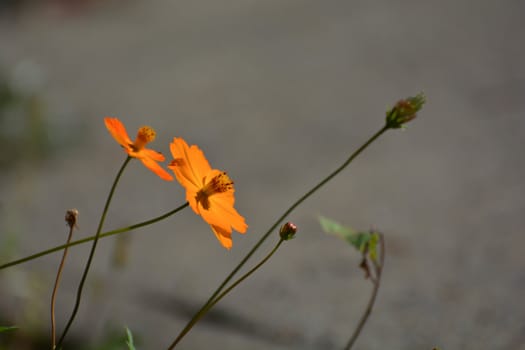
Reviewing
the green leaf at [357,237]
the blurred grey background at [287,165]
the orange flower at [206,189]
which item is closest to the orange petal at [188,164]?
the orange flower at [206,189]

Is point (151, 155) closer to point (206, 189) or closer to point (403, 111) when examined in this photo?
point (206, 189)

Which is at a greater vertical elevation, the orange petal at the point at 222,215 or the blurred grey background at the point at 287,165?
the blurred grey background at the point at 287,165

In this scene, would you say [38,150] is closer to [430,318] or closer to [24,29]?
[430,318]

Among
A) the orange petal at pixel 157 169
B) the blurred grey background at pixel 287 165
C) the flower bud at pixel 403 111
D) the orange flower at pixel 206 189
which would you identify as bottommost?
the orange petal at pixel 157 169

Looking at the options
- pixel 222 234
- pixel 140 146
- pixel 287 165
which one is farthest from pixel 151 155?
pixel 287 165

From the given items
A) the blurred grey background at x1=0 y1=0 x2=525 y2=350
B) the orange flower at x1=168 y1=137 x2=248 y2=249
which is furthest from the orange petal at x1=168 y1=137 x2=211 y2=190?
the blurred grey background at x1=0 y1=0 x2=525 y2=350

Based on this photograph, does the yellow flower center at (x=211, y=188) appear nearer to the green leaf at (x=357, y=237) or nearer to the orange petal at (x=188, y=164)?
the orange petal at (x=188, y=164)

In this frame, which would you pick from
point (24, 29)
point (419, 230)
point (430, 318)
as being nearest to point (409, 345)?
point (430, 318)
